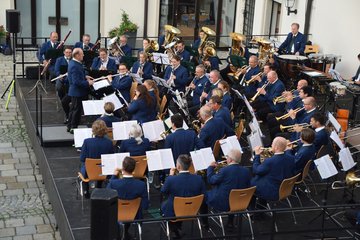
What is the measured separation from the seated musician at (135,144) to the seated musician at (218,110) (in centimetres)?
170

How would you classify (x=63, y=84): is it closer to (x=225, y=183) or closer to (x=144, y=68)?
(x=144, y=68)

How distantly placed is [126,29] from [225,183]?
13.0 meters

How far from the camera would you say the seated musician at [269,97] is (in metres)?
12.3

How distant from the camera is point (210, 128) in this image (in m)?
9.98

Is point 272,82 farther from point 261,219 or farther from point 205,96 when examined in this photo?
point 261,219

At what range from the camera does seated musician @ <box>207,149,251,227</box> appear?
8.24 meters

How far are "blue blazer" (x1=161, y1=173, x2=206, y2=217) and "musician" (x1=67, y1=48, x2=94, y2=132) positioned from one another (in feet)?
14.5

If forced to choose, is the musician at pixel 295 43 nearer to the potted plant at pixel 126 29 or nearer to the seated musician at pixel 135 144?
the potted plant at pixel 126 29

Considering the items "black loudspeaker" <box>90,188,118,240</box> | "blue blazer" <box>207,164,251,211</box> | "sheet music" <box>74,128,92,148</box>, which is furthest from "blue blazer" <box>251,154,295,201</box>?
"black loudspeaker" <box>90,188,118,240</box>

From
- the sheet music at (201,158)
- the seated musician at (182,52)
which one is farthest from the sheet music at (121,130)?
the seated musician at (182,52)

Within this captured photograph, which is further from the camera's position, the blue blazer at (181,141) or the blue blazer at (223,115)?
the blue blazer at (223,115)

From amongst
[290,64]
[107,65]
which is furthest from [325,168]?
[290,64]

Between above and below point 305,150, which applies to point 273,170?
below

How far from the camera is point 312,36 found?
56.6ft
